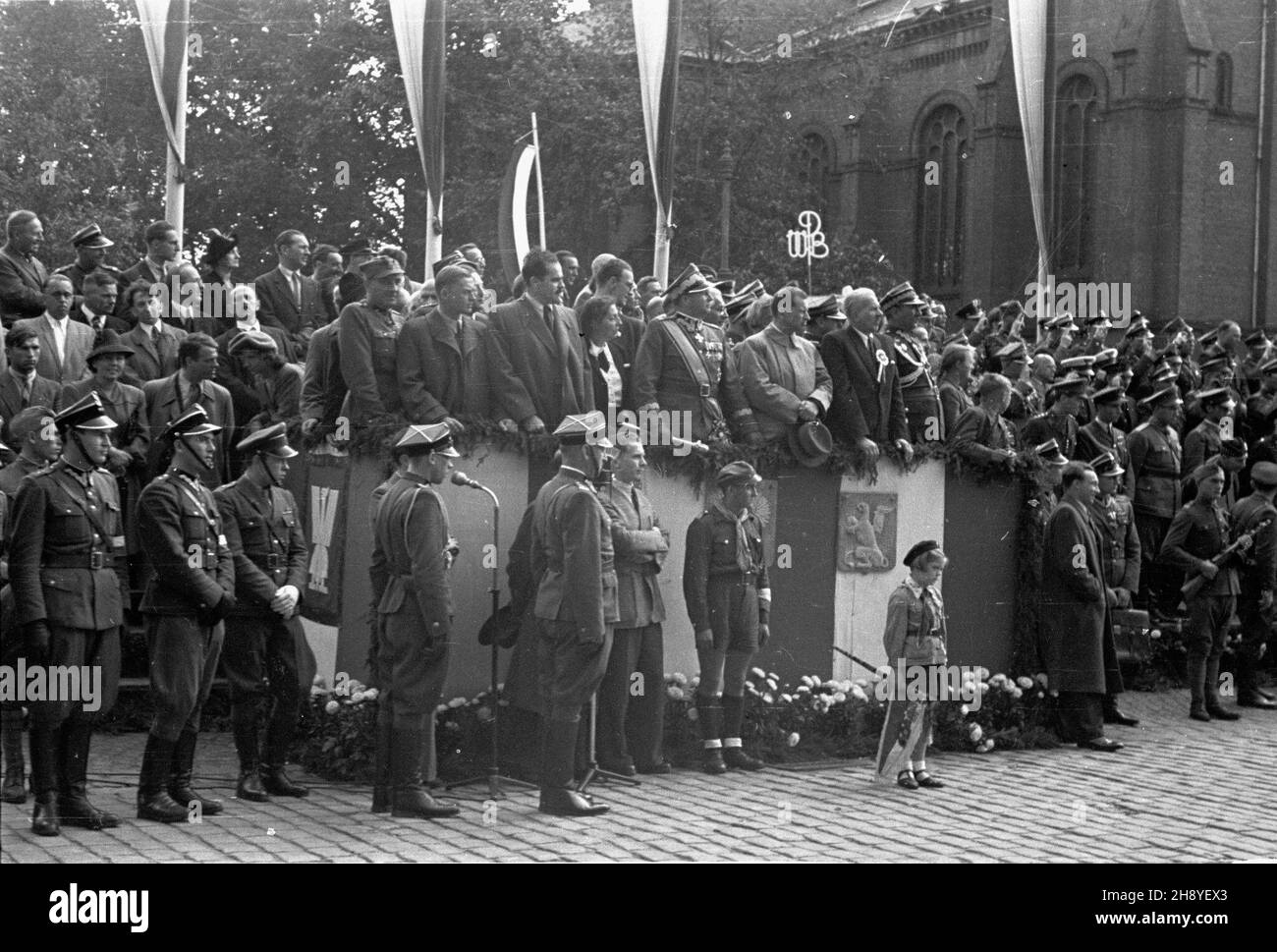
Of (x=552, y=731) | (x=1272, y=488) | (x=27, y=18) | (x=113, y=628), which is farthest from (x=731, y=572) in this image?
(x=27, y=18)

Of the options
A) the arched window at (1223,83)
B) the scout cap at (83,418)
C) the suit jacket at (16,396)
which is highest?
→ the arched window at (1223,83)

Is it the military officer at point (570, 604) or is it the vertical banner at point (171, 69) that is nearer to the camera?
the military officer at point (570, 604)

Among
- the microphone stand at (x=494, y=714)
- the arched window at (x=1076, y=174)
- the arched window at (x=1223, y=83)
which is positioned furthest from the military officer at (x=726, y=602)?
the arched window at (x=1223, y=83)

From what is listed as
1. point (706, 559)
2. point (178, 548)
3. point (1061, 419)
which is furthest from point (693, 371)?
point (178, 548)

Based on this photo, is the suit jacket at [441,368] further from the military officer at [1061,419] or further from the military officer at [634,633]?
the military officer at [1061,419]

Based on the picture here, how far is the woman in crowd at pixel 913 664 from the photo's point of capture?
1155 cm

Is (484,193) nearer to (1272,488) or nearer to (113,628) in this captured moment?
(1272,488)

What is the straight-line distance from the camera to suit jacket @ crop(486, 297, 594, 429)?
1164 cm

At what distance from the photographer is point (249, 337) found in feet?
40.9

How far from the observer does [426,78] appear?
567 inches

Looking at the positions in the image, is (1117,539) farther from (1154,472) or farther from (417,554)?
(417,554)

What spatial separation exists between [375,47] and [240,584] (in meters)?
18.6

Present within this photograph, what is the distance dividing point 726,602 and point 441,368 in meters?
2.52

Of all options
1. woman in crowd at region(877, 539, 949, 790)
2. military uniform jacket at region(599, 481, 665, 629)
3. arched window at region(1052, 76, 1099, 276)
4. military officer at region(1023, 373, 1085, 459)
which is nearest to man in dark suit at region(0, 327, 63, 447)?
military uniform jacket at region(599, 481, 665, 629)
